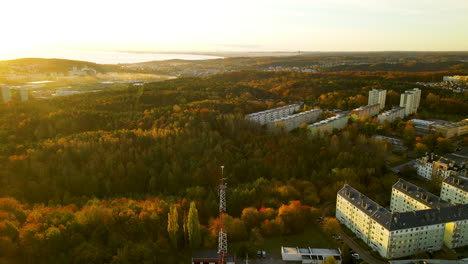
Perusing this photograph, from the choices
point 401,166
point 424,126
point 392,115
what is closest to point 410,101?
point 392,115

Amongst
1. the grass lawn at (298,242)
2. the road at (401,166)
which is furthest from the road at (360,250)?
the road at (401,166)

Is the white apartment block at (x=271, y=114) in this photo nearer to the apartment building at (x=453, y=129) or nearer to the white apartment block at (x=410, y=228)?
the apartment building at (x=453, y=129)

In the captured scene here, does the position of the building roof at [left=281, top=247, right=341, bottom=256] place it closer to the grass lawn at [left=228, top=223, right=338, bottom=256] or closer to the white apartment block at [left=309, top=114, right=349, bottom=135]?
the grass lawn at [left=228, top=223, right=338, bottom=256]

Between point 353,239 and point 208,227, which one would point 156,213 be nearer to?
point 208,227

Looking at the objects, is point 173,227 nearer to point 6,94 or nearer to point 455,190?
point 455,190

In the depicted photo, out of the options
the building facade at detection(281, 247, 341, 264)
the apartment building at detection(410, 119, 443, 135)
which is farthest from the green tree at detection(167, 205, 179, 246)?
the apartment building at detection(410, 119, 443, 135)
